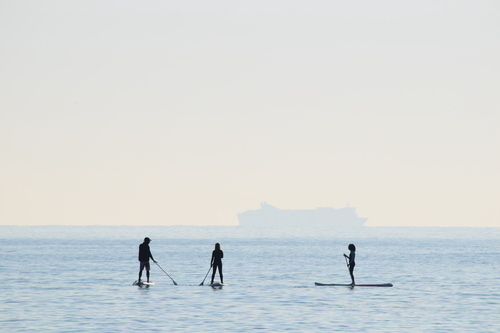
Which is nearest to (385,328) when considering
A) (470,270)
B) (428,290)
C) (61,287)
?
(428,290)

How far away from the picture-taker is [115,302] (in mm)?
30891

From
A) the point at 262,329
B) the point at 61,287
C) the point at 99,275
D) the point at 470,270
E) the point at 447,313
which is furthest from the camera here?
the point at 470,270

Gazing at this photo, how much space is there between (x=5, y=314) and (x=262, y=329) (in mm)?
8855

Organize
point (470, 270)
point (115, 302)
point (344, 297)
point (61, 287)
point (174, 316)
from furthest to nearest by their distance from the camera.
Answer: point (470, 270) < point (61, 287) < point (344, 297) < point (115, 302) < point (174, 316)

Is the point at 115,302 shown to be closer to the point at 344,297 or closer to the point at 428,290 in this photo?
the point at 344,297

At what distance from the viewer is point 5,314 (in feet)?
88.7

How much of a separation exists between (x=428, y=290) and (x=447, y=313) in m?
10.4

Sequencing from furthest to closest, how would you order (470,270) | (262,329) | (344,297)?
(470,270) < (344,297) < (262,329)

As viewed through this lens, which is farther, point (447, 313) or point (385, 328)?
point (447, 313)

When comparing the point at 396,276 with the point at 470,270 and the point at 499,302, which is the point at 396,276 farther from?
the point at 499,302

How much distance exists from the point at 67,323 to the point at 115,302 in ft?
20.4

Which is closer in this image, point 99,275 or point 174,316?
point 174,316

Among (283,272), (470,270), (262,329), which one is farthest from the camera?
(470,270)

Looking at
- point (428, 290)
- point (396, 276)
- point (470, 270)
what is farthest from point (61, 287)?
point (470, 270)
